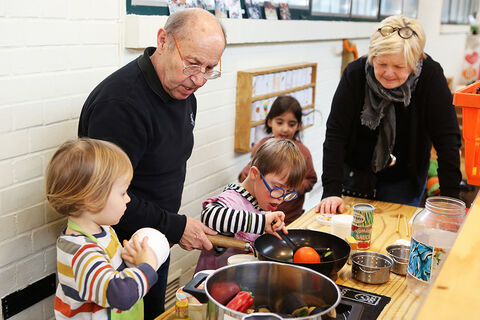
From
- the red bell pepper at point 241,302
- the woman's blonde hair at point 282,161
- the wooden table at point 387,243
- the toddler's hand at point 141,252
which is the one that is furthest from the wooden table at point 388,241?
the toddler's hand at point 141,252

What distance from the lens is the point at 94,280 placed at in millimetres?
1387

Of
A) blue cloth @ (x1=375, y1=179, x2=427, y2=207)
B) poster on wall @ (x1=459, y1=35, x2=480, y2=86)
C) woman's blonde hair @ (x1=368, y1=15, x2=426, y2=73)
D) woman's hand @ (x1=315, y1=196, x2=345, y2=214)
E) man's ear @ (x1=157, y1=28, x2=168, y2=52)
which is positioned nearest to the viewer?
man's ear @ (x1=157, y1=28, x2=168, y2=52)

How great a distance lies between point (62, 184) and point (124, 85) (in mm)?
482

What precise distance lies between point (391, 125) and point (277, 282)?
142 cm

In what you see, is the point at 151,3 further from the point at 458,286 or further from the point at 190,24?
the point at 458,286

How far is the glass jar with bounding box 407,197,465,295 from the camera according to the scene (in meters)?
1.54

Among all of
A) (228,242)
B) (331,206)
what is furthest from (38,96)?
(331,206)

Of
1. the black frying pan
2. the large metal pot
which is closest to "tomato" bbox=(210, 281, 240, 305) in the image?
the large metal pot

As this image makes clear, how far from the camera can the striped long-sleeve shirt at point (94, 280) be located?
1.38 meters

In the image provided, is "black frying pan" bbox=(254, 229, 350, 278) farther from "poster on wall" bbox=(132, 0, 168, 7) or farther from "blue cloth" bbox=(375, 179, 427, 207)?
"poster on wall" bbox=(132, 0, 168, 7)

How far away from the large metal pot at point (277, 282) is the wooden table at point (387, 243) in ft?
0.74

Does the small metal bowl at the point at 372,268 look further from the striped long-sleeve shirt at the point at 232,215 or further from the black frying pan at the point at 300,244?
the striped long-sleeve shirt at the point at 232,215

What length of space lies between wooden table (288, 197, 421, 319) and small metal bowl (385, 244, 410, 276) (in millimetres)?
22

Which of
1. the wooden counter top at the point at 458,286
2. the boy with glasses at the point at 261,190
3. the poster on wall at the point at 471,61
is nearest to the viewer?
the wooden counter top at the point at 458,286
